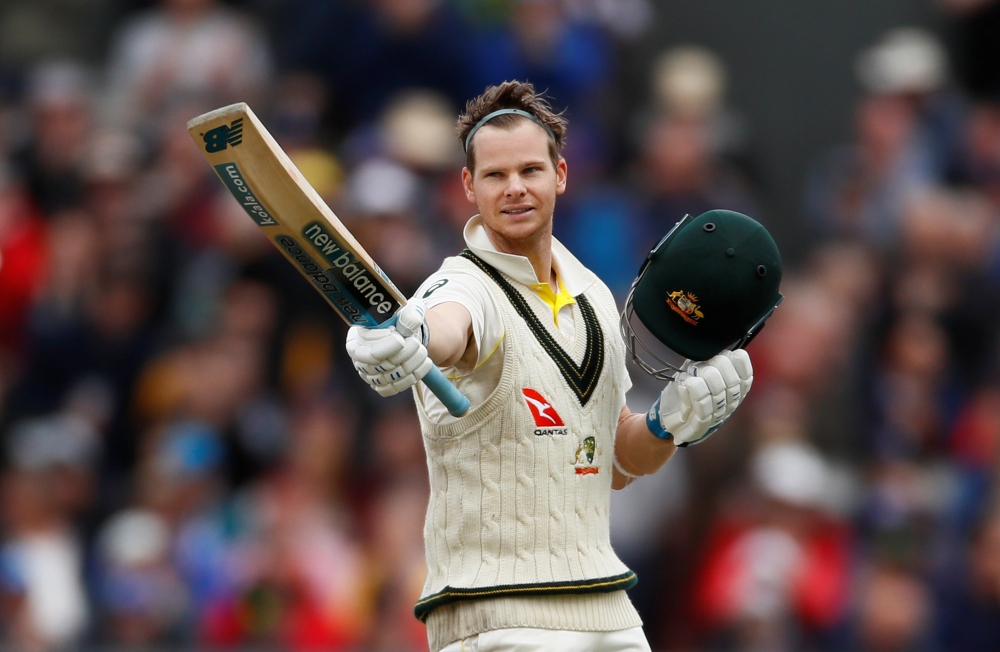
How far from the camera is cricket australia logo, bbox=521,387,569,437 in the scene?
4410 millimetres

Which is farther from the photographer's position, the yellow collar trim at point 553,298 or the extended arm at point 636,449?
the extended arm at point 636,449

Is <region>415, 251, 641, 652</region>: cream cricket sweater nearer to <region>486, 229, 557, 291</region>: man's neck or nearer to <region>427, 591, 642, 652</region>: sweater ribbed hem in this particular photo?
<region>427, 591, 642, 652</region>: sweater ribbed hem

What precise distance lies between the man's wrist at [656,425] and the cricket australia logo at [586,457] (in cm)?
29

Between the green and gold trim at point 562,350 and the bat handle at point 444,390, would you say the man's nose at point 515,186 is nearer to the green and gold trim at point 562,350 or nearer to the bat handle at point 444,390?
the green and gold trim at point 562,350

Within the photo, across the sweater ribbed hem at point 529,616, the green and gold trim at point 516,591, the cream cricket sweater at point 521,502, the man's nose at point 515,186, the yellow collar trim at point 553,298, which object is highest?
the man's nose at point 515,186

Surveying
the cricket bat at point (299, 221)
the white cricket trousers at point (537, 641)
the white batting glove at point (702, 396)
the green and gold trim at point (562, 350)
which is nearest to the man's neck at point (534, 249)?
the green and gold trim at point (562, 350)

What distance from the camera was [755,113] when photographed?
35.8 feet

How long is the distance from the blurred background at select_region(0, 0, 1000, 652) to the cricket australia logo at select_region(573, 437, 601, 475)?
3.51m

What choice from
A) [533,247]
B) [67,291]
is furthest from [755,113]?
[533,247]

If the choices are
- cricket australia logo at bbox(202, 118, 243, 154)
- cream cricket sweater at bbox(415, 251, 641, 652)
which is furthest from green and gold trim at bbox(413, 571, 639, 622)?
cricket australia logo at bbox(202, 118, 243, 154)

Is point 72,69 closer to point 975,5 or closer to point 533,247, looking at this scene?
point 975,5

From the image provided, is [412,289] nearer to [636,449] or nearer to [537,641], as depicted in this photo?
[636,449]

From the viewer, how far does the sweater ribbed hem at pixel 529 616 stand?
14.2 ft

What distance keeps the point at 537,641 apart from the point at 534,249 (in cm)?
121
